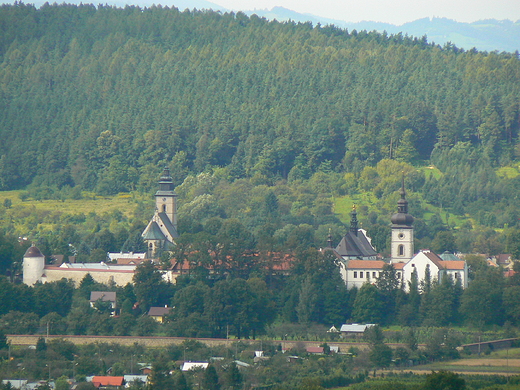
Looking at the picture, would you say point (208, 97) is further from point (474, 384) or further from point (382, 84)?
point (474, 384)

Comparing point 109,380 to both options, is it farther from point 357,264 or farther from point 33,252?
point 357,264

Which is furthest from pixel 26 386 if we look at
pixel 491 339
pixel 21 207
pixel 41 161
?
pixel 41 161

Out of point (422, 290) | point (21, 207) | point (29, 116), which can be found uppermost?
point (29, 116)

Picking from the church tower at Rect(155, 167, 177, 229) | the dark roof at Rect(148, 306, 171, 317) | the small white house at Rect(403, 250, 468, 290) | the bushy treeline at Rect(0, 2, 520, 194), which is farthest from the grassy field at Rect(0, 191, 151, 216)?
the small white house at Rect(403, 250, 468, 290)

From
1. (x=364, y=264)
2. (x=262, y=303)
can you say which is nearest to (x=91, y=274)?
(x=262, y=303)

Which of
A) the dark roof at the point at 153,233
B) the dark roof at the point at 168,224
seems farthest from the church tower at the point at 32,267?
the dark roof at the point at 168,224

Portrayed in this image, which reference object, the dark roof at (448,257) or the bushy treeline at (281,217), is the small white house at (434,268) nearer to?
the dark roof at (448,257)
